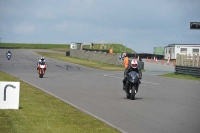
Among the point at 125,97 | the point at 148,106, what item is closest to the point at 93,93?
the point at 125,97

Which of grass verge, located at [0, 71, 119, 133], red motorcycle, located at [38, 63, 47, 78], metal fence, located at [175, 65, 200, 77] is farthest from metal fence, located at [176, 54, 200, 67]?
grass verge, located at [0, 71, 119, 133]

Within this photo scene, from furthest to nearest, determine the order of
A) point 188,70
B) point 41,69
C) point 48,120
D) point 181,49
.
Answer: point 181,49 < point 188,70 < point 41,69 < point 48,120

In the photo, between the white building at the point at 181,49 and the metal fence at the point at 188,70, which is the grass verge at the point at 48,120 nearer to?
the metal fence at the point at 188,70

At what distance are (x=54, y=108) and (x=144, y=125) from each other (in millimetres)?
4007

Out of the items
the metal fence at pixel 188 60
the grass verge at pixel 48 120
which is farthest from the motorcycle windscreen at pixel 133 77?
the metal fence at pixel 188 60

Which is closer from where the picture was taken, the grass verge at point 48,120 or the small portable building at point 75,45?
the grass verge at point 48,120

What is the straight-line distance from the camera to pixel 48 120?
535 inches

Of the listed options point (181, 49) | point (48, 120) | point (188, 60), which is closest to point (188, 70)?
point (188, 60)

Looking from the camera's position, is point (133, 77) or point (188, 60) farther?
point (188, 60)

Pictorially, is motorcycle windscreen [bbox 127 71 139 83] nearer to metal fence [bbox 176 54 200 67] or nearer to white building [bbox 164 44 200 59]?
metal fence [bbox 176 54 200 67]

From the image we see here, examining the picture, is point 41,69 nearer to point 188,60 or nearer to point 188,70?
point 188,70

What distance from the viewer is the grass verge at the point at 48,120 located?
39.7 feet

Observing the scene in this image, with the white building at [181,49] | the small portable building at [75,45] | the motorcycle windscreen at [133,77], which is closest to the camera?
the motorcycle windscreen at [133,77]

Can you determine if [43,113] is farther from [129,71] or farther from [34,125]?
[129,71]
